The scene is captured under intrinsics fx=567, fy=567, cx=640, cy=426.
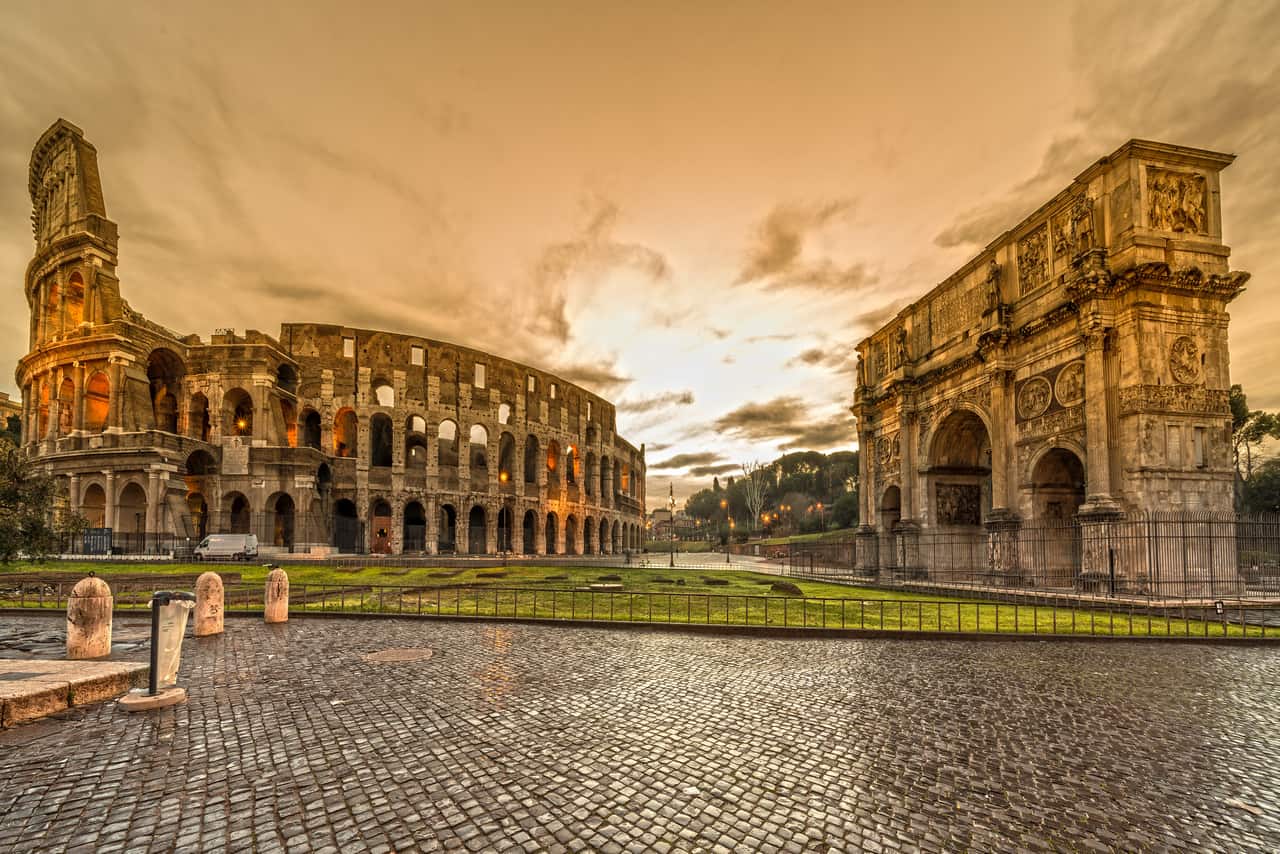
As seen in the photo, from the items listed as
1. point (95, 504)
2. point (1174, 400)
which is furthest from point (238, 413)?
point (1174, 400)

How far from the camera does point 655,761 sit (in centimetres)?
476

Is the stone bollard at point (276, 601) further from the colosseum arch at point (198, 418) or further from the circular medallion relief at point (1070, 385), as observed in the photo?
the colosseum arch at point (198, 418)

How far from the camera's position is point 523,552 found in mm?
45812

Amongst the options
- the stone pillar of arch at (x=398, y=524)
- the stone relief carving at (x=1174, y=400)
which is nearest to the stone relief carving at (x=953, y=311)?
the stone relief carving at (x=1174, y=400)

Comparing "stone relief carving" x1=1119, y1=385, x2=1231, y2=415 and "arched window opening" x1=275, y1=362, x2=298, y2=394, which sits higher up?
"arched window opening" x1=275, y1=362, x2=298, y2=394

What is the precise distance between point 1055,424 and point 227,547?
36.8m

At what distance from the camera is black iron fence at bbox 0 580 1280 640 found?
452 inches

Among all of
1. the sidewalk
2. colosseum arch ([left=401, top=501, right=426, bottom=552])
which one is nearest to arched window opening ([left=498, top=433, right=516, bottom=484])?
colosseum arch ([left=401, top=501, right=426, bottom=552])

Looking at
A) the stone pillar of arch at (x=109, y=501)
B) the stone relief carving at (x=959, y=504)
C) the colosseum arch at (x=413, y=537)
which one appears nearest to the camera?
the stone relief carving at (x=959, y=504)

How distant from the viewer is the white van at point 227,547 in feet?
89.8

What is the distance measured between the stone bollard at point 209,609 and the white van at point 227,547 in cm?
1950

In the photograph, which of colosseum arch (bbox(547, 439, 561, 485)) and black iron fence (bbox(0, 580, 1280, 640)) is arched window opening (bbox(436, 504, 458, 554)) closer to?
colosseum arch (bbox(547, 439, 561, 485))

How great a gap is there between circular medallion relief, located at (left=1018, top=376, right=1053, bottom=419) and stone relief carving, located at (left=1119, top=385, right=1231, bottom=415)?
3.15 metres

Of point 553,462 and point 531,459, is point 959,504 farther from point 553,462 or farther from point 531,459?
point 553,462
